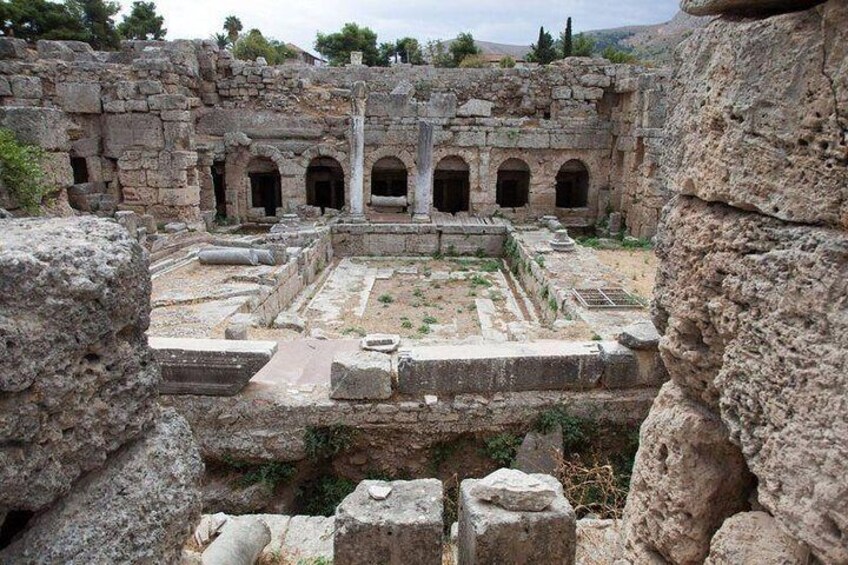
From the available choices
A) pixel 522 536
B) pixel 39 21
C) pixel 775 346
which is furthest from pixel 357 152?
pixel 39 21

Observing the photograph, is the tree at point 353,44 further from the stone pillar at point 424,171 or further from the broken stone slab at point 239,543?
the broken stone slab at point 239,543

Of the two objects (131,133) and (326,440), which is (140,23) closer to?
(131,133)

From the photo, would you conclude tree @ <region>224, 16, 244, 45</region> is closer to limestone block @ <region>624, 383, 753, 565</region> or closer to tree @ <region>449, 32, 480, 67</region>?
tree @ <region>449, 32, 480, 67</region>

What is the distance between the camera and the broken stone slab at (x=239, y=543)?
14.6ft

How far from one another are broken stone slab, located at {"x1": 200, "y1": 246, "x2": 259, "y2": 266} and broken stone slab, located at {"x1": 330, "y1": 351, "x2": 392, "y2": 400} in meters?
7.44

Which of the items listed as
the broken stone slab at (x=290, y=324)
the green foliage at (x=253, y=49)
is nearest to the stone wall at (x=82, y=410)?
the broken stone slab at (x=290, y=324)

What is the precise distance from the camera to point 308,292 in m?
14.2

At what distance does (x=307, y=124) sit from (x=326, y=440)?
16.8 meters

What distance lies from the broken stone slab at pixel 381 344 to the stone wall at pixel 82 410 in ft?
14.4

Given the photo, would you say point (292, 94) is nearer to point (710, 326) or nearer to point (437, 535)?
point (437, 535)

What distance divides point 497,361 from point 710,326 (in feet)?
14.5

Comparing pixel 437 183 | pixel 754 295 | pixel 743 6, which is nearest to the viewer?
pixel 754 295

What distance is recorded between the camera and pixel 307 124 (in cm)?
2167

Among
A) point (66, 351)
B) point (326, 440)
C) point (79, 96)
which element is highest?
point (79, 96)
